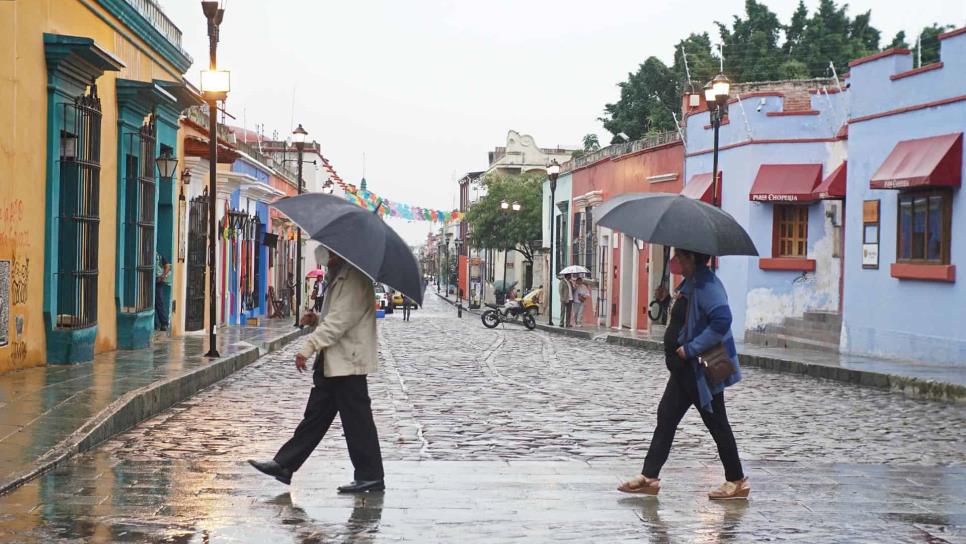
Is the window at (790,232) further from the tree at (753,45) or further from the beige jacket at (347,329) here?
the tree at (753,45)

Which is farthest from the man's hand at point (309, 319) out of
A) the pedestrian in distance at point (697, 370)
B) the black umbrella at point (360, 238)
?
the pedestrian in distance at point (697, 370)

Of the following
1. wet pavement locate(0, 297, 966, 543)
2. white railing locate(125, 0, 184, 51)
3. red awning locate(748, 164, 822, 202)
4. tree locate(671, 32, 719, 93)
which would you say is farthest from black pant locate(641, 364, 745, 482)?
tree locate(671, 32, 719, 93)

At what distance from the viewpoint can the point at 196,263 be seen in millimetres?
25359

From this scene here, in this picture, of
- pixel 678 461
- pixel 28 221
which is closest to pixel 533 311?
pixel 28 221

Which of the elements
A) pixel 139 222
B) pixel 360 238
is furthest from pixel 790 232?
pixel 360 238

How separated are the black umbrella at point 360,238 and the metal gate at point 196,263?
1741 centimetres

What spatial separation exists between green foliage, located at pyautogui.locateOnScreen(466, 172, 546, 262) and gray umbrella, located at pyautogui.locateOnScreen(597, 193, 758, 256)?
55.4 m

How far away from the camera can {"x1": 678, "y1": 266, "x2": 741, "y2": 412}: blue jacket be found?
765 cm

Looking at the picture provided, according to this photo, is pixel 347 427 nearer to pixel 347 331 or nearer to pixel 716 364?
pixel 347 331

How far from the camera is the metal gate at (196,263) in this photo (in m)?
24.9

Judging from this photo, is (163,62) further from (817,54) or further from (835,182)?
(817,54)

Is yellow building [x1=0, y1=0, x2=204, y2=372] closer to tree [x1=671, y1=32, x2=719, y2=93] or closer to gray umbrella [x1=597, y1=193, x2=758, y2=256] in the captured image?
gray umbrella [x1=597, y1=193, x2=758, y2=256]

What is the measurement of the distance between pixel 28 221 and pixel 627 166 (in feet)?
85.4

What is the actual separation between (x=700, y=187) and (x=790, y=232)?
126 inches
